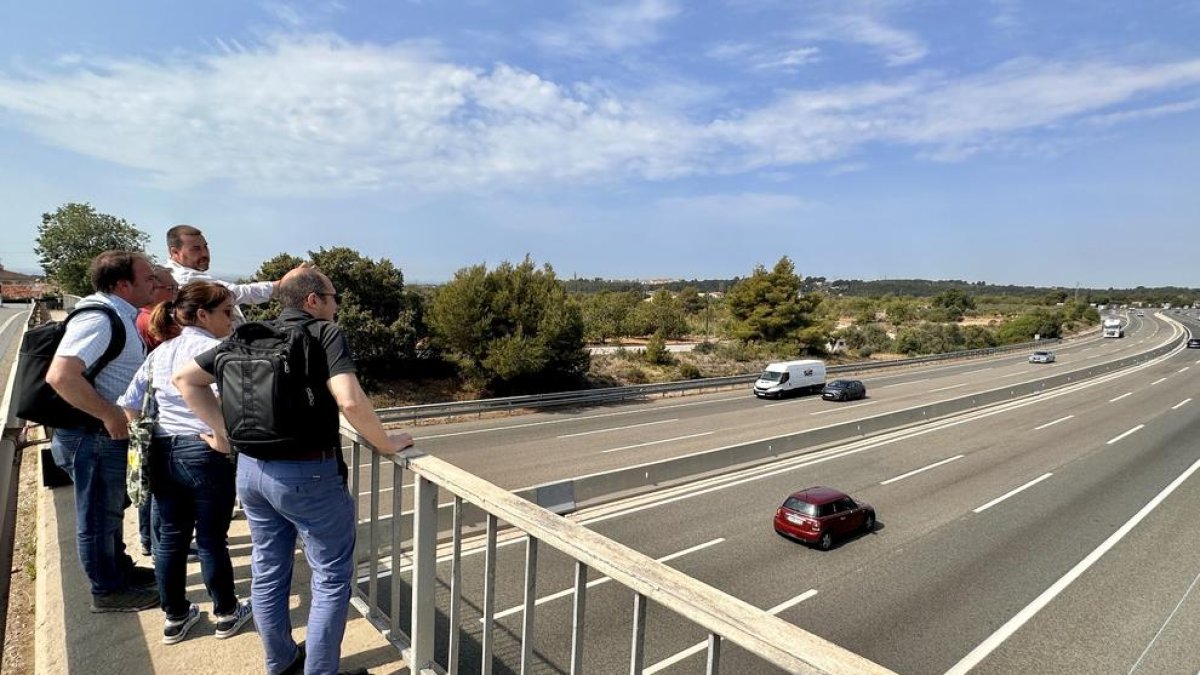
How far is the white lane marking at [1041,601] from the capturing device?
6.71m

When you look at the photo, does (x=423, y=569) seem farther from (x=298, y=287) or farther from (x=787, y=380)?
(x=787, y=380)

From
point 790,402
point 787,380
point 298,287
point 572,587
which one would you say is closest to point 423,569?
point 298,287

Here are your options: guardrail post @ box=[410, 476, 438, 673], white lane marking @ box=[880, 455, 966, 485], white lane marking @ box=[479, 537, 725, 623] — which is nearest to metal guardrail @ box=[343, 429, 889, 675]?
guardrail post @ box=[410, 476, 438, 673]

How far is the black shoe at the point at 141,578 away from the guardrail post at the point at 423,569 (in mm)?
2035

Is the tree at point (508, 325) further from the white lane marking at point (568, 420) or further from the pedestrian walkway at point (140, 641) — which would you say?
the pedestrian walkway at point (140, 641)

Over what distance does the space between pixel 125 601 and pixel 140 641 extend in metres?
0.41

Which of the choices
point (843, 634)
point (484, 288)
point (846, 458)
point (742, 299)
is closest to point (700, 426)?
point (846, 458)

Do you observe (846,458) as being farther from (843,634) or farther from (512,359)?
(512,359)

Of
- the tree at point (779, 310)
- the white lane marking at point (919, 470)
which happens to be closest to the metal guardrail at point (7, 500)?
the white lane marking at point (919, 470)

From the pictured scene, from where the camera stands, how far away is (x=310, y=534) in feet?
7.98

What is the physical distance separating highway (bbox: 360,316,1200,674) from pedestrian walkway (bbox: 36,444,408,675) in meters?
2.30

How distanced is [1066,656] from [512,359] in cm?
2019

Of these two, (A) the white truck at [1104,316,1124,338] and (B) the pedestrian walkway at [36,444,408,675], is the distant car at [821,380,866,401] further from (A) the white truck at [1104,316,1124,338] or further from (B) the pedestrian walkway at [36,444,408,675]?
(A) the white truck at [1104,316,1124,338]

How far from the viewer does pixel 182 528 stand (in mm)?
3029
